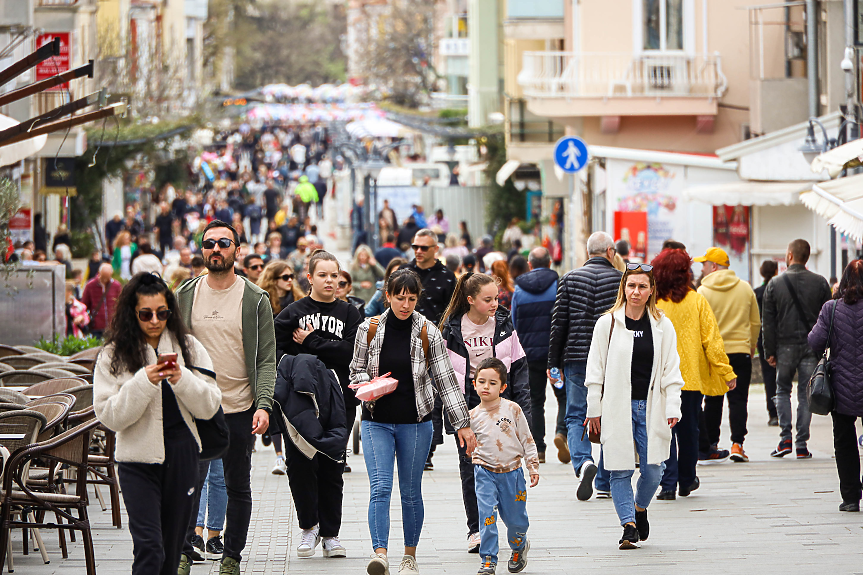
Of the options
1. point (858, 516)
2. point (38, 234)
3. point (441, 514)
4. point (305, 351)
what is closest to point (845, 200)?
point (858, 516)

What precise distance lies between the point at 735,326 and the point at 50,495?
21.6 ft

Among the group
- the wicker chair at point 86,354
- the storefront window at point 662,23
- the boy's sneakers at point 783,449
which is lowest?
the boy's sneakers at point 783,449

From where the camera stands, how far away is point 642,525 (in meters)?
8.13

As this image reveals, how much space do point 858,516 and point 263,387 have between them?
14.6ft

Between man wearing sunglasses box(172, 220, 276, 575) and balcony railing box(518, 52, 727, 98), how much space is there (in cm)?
1783

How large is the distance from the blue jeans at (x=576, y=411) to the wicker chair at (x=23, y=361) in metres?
5.07

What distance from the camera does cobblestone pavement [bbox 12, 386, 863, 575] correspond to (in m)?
7.62

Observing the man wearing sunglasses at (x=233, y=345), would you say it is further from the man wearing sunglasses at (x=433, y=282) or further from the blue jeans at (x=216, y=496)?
the man wearing sunglasses at (x=433, y=282)

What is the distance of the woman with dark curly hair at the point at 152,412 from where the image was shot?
5469 mm

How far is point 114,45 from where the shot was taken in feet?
99.3

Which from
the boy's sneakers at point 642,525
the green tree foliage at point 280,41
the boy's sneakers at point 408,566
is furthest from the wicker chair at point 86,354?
the green tree foliage at point 280,41

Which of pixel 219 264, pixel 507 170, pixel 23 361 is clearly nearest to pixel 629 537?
pixel 219 264

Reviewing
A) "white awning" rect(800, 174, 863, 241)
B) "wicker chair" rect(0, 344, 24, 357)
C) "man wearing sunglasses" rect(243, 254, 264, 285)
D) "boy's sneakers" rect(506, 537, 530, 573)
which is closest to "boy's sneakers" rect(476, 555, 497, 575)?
"boy's sneakers" rect(506, 537, 530, 573)

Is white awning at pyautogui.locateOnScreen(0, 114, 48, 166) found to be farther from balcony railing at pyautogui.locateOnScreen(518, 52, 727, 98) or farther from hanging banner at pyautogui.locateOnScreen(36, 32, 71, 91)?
balcony railing at pyautogui.locateOnScreen(518, 52, 727, 98)
